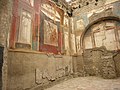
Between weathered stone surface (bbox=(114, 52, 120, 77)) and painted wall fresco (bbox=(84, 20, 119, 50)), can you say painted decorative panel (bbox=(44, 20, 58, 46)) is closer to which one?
painted wall fresco (bbox=(84, 20, 119, 50))

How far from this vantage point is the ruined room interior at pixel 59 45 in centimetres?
274

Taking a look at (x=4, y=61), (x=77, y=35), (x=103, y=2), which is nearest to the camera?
(x=4, y=61)

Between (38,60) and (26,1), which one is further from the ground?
(26,1)

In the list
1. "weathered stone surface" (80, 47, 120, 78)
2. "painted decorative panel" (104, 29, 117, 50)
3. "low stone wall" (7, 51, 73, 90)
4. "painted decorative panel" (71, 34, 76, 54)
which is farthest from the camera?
"painted decorative panel" (71, 34, 76, 54)

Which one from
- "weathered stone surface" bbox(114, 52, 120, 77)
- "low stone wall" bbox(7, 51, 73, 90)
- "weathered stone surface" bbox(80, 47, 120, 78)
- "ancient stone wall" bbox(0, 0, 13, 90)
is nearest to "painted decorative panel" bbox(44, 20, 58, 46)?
"low stone wall" bbox(7, 51, 73, 90)

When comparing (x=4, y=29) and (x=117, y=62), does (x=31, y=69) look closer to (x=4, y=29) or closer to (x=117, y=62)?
(x=4, y=29)

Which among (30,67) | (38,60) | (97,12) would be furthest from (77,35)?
(30,67)

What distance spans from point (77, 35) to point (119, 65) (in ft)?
8.23

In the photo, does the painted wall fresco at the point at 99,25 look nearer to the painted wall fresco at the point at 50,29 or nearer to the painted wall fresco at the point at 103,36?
the painted wall fresco at the point at 103,36

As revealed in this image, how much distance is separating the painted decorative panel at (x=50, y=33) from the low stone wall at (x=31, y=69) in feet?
1.88

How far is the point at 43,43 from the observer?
153 inches

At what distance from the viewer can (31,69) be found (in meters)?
3.17

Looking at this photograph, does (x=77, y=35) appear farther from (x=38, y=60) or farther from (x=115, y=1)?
(x=38, y=60)

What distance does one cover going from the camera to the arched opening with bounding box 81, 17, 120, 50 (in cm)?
502
